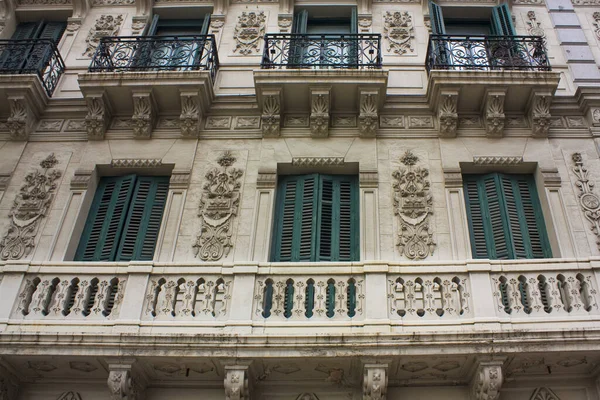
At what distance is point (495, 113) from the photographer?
10438mm

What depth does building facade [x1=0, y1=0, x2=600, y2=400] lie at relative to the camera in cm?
755

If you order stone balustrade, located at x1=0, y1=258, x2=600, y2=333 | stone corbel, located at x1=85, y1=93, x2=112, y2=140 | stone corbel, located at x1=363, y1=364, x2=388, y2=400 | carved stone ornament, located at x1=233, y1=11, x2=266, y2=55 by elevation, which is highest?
carved stone ornament, located at x1=233, y1=11, x2=266, y2=55

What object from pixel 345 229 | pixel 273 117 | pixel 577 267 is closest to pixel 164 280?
pixel 345 229

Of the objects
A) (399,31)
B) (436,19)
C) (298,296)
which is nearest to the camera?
(298,296)


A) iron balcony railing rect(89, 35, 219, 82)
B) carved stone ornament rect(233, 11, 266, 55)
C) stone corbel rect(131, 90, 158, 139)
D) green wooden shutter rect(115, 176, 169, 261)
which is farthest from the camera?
carved stone ornament rect(233, 11, 266, 55)

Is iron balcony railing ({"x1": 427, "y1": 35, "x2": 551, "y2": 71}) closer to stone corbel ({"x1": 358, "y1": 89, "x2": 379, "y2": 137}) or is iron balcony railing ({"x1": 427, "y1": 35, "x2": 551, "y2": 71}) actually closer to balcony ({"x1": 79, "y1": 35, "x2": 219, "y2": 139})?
stone corbel ({"x1": 358, "y1": 89, "x2": 379, "y2": 137})

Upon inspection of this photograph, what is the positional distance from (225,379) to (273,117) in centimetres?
498

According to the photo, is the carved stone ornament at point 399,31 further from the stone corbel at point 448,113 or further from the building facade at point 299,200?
the stone corbel at point 448,113

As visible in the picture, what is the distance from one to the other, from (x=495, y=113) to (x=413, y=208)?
2.45 meters

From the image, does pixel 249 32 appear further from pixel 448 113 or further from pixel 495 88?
pixel 495 88

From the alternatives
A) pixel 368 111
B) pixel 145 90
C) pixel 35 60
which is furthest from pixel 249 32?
pixel 35 60

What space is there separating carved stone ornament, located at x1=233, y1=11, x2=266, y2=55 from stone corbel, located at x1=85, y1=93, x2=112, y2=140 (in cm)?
297

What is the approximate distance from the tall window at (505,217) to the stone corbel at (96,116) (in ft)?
21.7

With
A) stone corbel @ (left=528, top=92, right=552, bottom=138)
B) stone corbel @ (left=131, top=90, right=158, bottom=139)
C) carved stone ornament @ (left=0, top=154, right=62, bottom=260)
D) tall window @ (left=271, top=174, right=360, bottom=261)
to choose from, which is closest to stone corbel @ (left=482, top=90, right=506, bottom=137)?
stone corbel @ (left=528, top=92, right=552, bottom=138)
